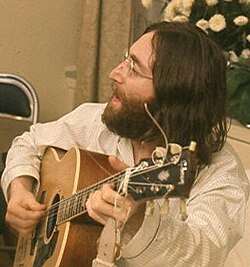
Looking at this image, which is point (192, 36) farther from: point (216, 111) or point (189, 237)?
point (189, 237)

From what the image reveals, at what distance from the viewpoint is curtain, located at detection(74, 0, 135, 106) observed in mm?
2477

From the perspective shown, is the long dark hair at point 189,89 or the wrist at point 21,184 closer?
the long dark hair at point 189,89

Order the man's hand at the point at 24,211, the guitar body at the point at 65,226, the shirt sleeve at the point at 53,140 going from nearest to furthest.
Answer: the guitar body at the point at 65,226 < the man's hand at the point at 24,211 < the shirt sleeve at the point at 53,140

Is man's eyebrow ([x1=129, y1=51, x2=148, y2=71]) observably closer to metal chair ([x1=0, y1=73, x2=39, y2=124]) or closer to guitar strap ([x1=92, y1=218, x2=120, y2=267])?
guitar strap ([x1=92, y1=218, x2=120, y2=267])

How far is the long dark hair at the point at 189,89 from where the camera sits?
1270 millimetres

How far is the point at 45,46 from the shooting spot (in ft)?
9.05

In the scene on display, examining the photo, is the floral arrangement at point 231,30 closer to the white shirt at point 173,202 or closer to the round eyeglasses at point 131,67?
the white shirt at point 173,202

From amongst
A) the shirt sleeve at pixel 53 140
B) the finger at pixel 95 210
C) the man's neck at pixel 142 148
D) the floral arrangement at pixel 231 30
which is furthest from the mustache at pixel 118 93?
the floral arrangement at pixel 231 30

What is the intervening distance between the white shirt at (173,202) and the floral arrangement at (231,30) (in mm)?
449

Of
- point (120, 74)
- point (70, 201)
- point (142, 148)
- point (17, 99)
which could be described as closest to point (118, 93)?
point (120, 74)

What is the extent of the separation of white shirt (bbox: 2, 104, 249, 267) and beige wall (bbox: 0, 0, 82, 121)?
1.10 m

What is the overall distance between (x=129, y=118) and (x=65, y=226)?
0.26 m

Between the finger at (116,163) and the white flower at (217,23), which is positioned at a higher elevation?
the white flower at (217,23)

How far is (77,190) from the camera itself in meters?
1.28
